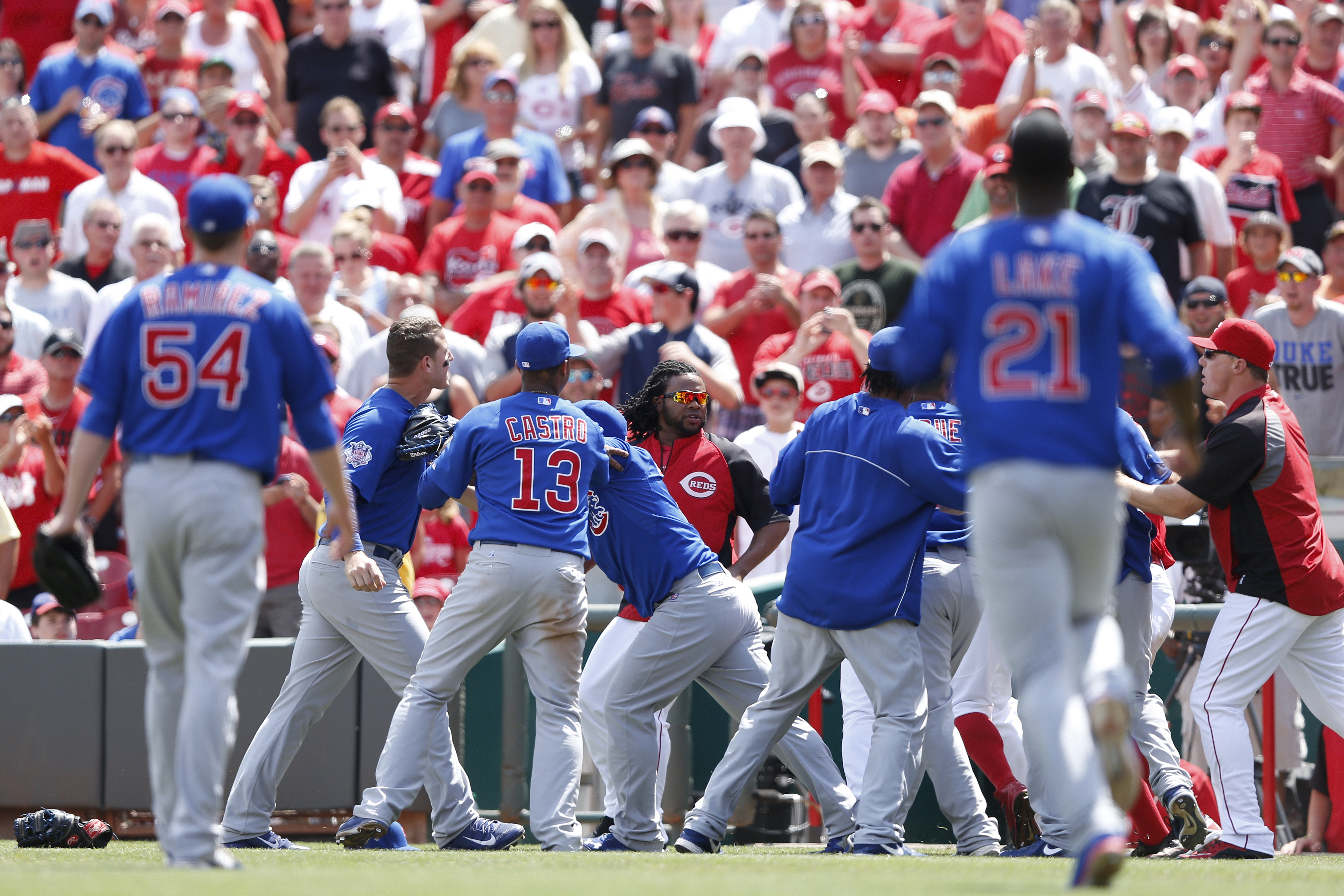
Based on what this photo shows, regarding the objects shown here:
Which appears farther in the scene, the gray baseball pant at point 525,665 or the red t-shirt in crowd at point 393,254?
the red t-shirt in crowd at point 393,254

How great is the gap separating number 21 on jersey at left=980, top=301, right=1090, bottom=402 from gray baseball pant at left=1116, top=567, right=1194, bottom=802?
2.71 metres

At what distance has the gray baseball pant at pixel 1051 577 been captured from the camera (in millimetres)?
4641

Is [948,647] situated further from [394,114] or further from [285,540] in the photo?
[394,114]

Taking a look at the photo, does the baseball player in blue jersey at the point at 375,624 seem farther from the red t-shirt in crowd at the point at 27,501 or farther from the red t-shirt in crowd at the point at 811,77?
the red t-shirt in crowd at the point at 811,77

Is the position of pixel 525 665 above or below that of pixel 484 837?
above

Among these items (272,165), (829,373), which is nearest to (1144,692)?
(829,373)

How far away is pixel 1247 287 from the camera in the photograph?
11.6 meters

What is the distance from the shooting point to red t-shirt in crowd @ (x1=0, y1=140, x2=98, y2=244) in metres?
13.4

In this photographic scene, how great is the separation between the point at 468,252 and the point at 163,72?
4669mm

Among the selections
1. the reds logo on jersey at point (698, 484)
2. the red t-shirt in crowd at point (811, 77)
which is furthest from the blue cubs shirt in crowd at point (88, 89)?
the reds logo on jersey at point (698, 484)

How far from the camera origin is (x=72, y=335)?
1079cm

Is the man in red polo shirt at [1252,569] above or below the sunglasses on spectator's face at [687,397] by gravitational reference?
below

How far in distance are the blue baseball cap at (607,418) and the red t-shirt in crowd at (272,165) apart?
276 inches

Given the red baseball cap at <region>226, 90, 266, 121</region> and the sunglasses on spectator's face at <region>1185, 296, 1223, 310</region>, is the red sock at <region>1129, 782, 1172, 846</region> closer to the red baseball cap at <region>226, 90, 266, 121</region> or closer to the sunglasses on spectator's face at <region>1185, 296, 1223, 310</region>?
the sunglasses on spectator's face at <region>1185, 296, 1223, 310</region>
